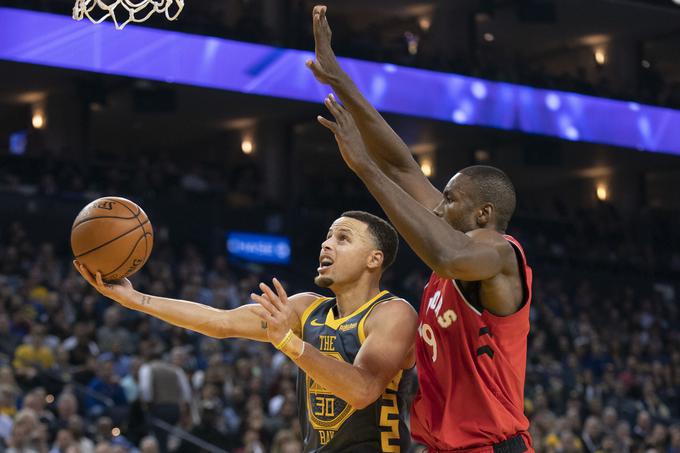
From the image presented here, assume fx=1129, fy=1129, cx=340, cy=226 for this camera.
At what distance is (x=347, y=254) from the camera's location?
5.12 m

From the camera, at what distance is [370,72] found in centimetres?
2245

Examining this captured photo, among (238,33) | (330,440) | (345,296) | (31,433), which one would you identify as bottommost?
(31,433)

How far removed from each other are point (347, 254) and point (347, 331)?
0.36 m

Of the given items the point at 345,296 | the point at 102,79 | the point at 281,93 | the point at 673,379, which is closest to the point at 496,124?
the point at 281,93

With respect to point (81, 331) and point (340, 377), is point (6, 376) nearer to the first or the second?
point (81, 331)

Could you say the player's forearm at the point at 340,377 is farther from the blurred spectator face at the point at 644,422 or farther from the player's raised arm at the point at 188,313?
the blurred spectator face at the point at 644,422

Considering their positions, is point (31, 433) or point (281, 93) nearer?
point (31, 433)

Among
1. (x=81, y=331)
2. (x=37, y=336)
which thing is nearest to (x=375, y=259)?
(x=37, y=336)

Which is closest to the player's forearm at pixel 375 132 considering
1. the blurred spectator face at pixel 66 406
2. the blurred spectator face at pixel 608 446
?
the blurred spectator face at pixel 66 406

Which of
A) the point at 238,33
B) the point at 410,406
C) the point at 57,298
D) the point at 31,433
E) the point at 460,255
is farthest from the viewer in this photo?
the point at 238,33

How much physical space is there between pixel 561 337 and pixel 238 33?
8305mm

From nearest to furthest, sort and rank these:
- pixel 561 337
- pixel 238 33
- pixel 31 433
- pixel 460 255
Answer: pixel 460 255, pixel 31 433, pixel 561 337, pixel 238 33

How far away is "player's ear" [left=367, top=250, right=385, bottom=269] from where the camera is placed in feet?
16.9

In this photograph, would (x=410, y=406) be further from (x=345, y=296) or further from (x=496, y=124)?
(x=496, y=124)
